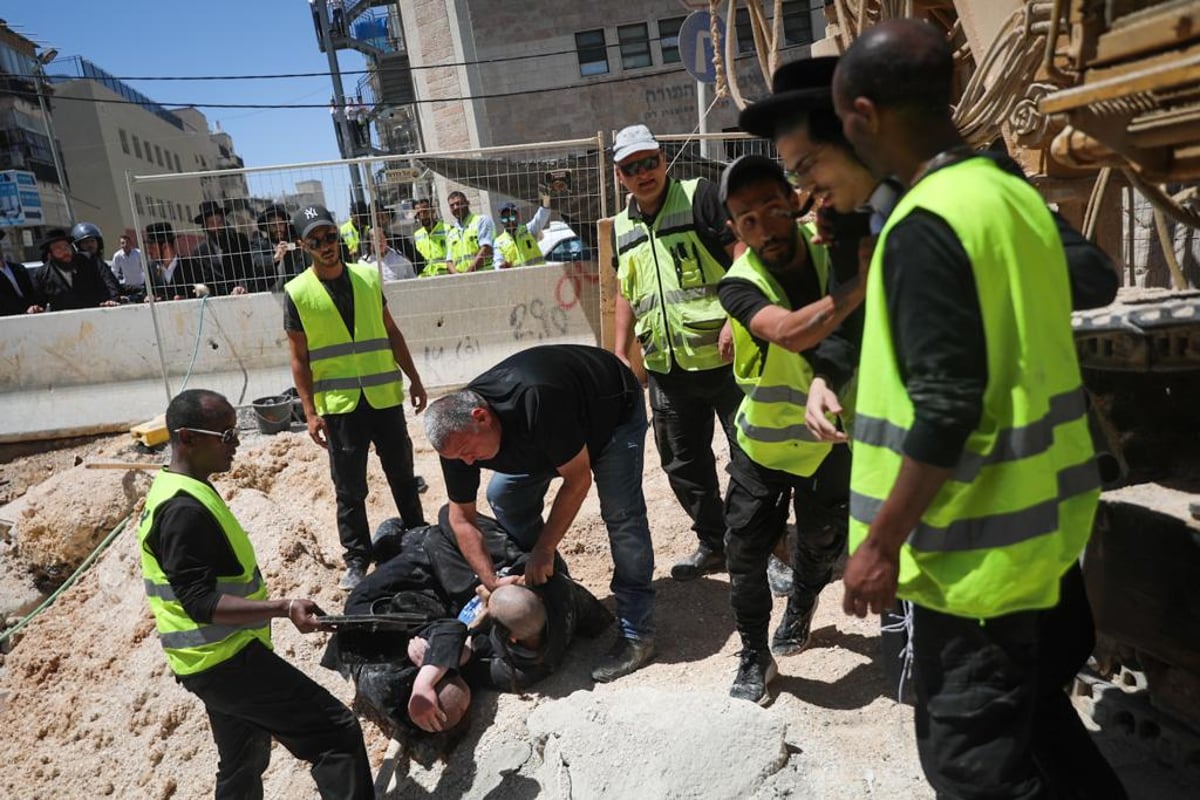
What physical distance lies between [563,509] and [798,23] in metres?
26.3

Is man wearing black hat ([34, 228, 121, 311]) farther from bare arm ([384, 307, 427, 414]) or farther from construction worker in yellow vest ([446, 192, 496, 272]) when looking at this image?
bare arm ([384, 307, 427, 414])

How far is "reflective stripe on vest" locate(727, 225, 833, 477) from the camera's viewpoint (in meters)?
3.03

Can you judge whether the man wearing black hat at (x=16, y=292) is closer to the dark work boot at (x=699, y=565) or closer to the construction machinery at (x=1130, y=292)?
the dark work boot at (x=699, y=565)

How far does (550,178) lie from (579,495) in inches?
214

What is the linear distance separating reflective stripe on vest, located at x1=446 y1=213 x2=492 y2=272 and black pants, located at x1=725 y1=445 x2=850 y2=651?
6.88 metres

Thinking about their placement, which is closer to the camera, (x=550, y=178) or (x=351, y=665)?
(x=351, y=665)

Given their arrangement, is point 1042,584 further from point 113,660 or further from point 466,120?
point 466,120

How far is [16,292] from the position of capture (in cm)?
955

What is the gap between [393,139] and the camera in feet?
119

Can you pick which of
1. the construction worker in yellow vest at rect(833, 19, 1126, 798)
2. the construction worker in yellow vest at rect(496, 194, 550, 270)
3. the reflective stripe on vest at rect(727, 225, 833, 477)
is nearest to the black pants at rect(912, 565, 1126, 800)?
the construction worker in yellow vest at rect(833, 19, 1126, 798)

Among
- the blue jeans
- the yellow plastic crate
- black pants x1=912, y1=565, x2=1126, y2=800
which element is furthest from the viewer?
the yellow plastic crate

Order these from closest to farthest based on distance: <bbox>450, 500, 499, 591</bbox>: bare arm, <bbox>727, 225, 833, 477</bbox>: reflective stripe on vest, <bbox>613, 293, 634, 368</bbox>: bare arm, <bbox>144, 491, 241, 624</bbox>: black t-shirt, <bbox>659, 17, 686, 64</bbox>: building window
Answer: <bbox>727, 225, 833, 477</bbox>: reflective stripe on vest
<bbox>144, 491, 241, 624</bbox>: black t-shirt
<bbox>450, 500, 499, 591</bbox>: bare arm
<bbox>613, 293, 634, 368</bbox>: bare arm
<bbox>659, 17, 686, 64</bbox>: building window

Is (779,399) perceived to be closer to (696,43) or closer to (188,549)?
(188,549)

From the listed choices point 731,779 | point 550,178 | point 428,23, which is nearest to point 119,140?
→ point 428,23
